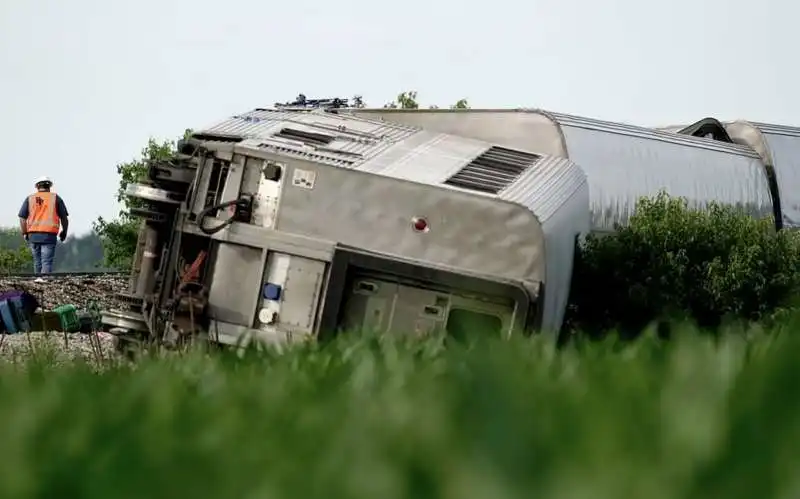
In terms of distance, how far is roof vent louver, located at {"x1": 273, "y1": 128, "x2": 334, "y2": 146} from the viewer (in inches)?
563

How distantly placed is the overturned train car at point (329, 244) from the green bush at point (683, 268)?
3503 mm

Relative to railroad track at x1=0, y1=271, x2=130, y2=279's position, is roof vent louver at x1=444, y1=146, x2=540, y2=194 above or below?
above

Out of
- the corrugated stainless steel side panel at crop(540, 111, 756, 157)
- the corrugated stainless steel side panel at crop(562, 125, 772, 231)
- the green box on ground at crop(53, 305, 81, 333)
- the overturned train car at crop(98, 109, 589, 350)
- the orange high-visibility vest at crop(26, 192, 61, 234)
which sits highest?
the corrugated stainless steel side panel at crop(540, 111, 756, 157)

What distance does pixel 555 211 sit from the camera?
13.9 meters

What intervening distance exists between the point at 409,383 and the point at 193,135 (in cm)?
1097

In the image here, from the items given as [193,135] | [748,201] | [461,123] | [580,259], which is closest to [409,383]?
[193,135]

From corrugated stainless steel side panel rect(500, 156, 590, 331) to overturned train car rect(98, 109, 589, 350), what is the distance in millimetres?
33

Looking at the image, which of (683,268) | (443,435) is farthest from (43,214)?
(443,435)

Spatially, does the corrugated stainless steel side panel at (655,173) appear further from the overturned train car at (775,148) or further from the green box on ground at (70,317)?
the green box on ground at (70,317)

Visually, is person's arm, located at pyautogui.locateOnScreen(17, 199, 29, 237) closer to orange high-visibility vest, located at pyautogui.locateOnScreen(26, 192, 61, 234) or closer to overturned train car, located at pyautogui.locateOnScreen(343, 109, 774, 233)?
orange high-visibility vest, located at pyautogui.locateOnScreen(26, 192, 61, 234)

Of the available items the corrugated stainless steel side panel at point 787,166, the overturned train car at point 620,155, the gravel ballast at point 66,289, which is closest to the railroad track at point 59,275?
the gravel ballast at point 66,289

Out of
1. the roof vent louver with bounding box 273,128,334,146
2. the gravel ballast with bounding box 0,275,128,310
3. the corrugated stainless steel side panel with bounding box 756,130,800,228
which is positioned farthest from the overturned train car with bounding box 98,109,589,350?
the corrugated stainless steel side panel with bounding box 756,130,800,228

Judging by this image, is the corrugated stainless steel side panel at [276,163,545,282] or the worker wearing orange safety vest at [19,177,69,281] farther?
the worker wearing orange safety vest at [19,177,69,281]

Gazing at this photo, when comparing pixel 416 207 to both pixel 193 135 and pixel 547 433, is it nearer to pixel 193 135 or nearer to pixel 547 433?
pixel 193 135
